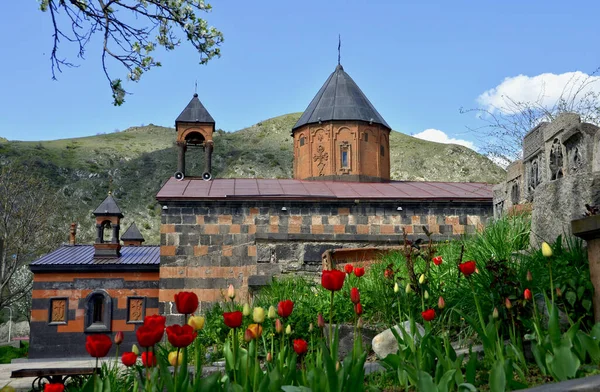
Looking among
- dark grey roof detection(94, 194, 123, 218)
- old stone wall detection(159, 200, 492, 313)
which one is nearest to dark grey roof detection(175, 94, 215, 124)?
dark grey roof detection(94, 194, 123, 218)

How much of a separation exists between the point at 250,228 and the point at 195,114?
567 centimetres

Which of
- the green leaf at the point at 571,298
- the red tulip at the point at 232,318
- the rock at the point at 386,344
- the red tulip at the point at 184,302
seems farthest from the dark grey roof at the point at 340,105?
the red tulip at the point at 184,302

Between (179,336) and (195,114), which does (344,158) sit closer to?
(195,114)

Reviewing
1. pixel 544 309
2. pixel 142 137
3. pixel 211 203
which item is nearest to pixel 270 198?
pixel 211 203

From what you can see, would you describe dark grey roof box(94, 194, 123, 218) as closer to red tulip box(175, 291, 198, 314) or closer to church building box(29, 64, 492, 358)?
church building box(29, 64, 492, 358)

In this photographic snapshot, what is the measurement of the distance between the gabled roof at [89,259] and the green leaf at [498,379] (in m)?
15.7

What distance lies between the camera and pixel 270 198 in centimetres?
1476

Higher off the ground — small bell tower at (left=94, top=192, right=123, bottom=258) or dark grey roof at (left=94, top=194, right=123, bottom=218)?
dark grey roof at (left=94, top=194, right=123, bottom=218)

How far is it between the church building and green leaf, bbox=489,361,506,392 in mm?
8396

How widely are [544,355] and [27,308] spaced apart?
32079 mm

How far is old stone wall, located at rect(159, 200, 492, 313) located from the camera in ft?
46.2

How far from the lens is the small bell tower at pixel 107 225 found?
18.6 metres

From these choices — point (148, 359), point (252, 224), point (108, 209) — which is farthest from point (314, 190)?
point (148, 359)

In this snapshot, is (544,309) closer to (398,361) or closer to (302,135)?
(398,361)
